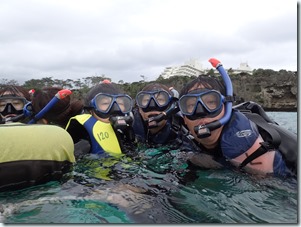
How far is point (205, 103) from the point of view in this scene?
305 centimetres

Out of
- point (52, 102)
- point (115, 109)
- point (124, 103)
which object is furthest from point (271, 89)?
point (52, 102)

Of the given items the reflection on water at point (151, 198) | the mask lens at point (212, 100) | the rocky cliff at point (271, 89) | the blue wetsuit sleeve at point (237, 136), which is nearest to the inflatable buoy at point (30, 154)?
the reflection on water at point (151, 198)

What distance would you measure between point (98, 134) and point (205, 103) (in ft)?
4.23

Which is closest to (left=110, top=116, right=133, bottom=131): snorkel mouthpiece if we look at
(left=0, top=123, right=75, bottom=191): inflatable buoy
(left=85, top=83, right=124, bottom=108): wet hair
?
(left=85, top=83, right=124, bottom=108): wet hair

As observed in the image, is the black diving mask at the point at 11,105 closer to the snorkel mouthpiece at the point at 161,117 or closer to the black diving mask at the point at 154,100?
the black diving mask at the point at 154,100

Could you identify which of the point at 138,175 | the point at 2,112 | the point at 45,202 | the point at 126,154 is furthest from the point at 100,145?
the point at 2,112

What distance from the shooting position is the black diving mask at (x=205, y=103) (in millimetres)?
3018

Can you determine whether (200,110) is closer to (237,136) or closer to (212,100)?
(212,100)

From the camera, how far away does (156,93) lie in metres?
4.44

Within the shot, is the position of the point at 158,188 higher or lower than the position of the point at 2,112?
lower

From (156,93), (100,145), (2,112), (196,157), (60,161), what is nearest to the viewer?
(60,161)

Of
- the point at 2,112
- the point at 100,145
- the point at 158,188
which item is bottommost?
the point at 158,188

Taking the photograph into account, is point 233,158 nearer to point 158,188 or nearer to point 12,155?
point 158,188

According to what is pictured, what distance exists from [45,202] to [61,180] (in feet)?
1.57
